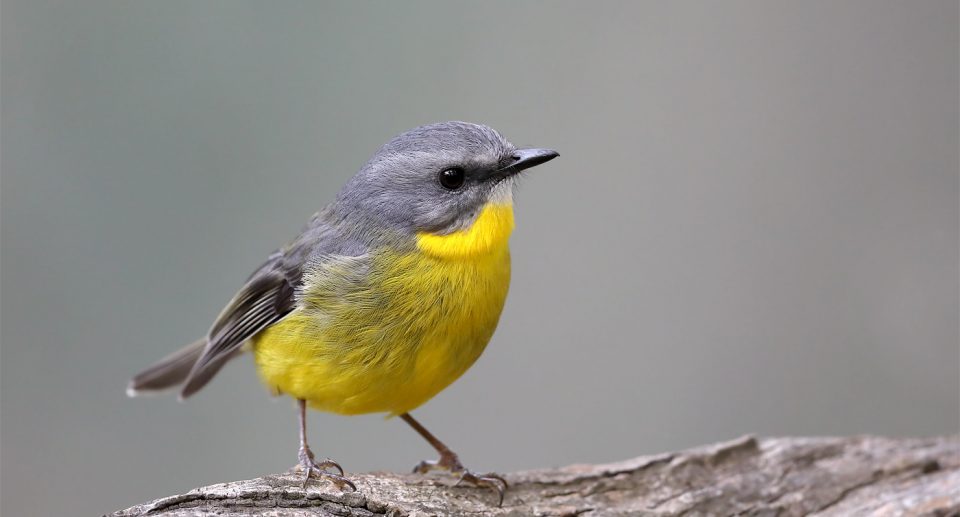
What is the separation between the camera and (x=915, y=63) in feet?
25.9

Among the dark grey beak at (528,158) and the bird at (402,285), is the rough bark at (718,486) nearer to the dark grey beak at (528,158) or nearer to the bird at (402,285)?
the bird at (402,285)

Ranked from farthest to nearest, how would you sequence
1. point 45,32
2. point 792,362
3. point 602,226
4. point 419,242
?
point 792,362
point 602,226
point 45,32
point 419,242

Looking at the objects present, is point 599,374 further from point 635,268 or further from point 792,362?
point 792,362

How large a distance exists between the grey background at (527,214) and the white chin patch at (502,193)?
224cm

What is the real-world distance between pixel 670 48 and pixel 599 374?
8.00ft

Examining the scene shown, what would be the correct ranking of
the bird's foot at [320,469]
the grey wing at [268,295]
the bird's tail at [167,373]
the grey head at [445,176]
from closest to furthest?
1. the bird's foot at [320,469]
2. the grey head at [445,176]
3. the grey wing at [268,295]
4. the bird's tail at [167,373]

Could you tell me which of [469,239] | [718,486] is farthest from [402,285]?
[718,486]

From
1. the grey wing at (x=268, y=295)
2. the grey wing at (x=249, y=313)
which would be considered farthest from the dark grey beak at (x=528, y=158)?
the grey wing at (x=249, y=313)

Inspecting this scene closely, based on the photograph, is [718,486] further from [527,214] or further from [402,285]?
[527,214]

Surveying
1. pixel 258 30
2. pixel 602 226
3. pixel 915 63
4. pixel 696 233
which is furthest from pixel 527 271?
pixel 915 63

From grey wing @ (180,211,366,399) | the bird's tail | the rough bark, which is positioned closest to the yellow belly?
grey wing @ (180,211,366,399)

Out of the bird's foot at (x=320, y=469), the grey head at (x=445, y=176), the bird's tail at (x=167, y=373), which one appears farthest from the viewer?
→ the bird's tail at (x=167, y=373)

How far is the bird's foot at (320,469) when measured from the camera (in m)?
4.54

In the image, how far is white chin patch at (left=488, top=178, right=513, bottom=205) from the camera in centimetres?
475
